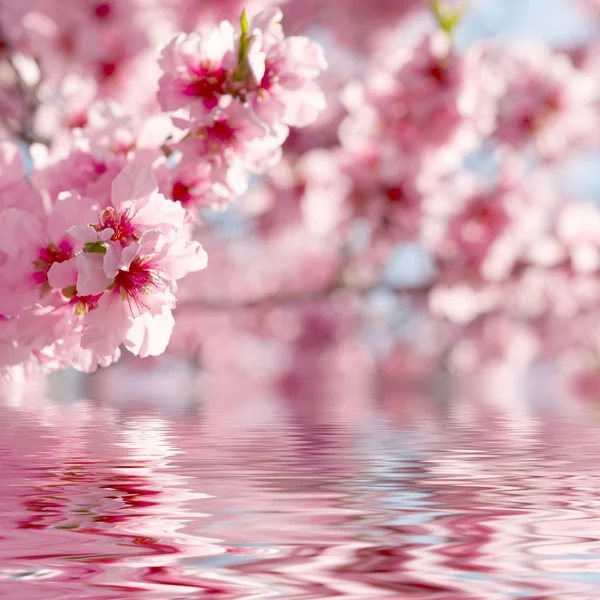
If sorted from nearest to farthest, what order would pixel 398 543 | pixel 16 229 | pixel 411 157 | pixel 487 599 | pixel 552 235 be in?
pixel 487 599 < pixel 398 543 < pixel 16 229 < pixel 411 157 < pixel 552 235

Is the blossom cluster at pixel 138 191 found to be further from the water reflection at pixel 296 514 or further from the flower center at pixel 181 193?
the water reflection at pixel 296 514

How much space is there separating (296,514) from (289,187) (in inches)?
135

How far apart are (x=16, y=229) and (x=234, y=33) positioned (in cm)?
40

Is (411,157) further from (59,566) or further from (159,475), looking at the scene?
(59,566)

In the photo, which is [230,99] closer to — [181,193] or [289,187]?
[181,193]

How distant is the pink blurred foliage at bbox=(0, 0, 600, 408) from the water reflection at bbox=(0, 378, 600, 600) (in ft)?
0.71

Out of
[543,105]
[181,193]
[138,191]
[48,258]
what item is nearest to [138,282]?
[138,191]

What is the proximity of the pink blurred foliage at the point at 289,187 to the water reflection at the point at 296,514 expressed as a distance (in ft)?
0.71

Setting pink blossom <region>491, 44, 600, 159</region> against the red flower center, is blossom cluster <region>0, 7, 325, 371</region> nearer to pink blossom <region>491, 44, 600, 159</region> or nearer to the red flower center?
the red flower center

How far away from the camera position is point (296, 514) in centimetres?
61

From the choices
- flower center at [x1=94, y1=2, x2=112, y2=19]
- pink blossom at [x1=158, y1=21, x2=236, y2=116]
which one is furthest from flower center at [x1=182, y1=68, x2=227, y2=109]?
flower center at [x1=94, y1=2, x2=112, y2=19]

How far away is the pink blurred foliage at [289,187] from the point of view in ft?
4.03

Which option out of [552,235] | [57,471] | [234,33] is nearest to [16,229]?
[234,33]

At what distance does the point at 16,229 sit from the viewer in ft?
4.09
